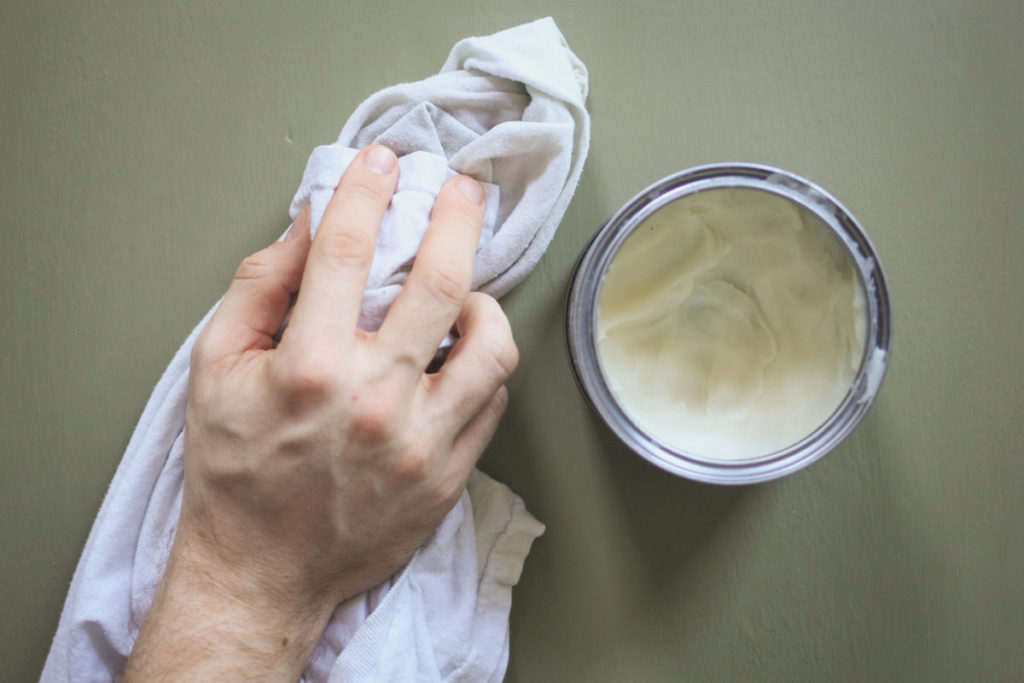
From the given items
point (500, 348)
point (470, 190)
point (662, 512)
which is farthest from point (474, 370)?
point (662, 512)

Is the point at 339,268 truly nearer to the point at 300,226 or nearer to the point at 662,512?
the point at 300,226

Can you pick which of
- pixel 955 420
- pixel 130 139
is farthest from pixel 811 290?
pixel 130 139

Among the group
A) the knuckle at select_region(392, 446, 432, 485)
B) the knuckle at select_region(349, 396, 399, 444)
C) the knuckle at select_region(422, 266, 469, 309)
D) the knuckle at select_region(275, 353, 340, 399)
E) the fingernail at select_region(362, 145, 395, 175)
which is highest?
the fingernail at select_region(362, 145, 395, 175)

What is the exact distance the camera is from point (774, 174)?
0.49 metres

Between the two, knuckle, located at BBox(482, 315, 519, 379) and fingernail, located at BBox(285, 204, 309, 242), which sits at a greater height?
fingernail, located at BBox(285, 204, 309, 242)

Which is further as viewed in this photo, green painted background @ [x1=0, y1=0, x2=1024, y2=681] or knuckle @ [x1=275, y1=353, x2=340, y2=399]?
green painted background @ [x1=0, y1=0, x2=1024, y2=681]

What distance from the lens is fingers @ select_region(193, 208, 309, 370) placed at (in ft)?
1.63

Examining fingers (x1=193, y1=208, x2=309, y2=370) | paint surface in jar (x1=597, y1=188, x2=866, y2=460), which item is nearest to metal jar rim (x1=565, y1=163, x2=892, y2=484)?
paint surface in jar (x1=597, y1=188, x2=866, y2=460)

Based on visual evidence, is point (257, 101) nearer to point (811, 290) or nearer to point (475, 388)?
point (475, 388)

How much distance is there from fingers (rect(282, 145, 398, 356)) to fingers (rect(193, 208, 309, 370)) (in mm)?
75

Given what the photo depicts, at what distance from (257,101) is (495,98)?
0.24 meters

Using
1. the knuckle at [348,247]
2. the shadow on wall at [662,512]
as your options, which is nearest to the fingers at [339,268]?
the knuckle at [348,247]

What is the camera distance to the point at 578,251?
62 centimetres

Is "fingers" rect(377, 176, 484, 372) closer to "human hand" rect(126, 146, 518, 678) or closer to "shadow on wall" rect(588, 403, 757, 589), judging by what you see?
"human hand" rect(126, 146, 518, 678)
